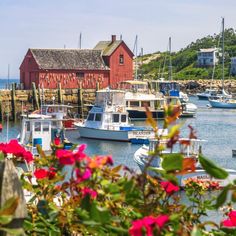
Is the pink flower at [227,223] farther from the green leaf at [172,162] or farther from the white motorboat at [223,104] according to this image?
the white motorboat at [223,104]

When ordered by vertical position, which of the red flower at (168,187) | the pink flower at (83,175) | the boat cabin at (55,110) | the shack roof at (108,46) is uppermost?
the shack roof at (108,46)

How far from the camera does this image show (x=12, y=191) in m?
3.62

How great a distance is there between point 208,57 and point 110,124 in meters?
102

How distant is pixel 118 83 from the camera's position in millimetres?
72938

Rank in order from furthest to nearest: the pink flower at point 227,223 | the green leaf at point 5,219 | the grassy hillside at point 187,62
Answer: the grassy hillside at point 187,62
the pink flower at point 227,223
the green leaf at point 5,219

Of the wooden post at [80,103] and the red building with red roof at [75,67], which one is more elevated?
the red building with red roof at [75,67]

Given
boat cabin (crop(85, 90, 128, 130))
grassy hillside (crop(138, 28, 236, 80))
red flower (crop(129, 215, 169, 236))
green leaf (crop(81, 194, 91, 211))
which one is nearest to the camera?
red flower (crop(129, 215, 169, 236))

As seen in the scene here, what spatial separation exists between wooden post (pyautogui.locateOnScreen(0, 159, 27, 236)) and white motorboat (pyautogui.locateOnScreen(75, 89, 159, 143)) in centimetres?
4236

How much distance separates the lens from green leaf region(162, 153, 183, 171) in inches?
138

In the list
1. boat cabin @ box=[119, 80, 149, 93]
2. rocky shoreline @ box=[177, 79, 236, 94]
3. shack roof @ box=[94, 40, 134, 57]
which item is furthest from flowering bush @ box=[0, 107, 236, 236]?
rocky shoreline @ box=[177, 79, 236, 94]

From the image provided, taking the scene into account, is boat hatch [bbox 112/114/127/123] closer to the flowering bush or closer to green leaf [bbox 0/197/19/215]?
the flowering bush

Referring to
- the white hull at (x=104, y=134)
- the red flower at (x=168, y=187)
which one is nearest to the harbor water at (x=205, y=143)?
the white hull at (x=104, y=134)

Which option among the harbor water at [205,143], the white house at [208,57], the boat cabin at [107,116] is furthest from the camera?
the white house at [208,57]

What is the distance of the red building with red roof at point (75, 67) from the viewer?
7044cm
